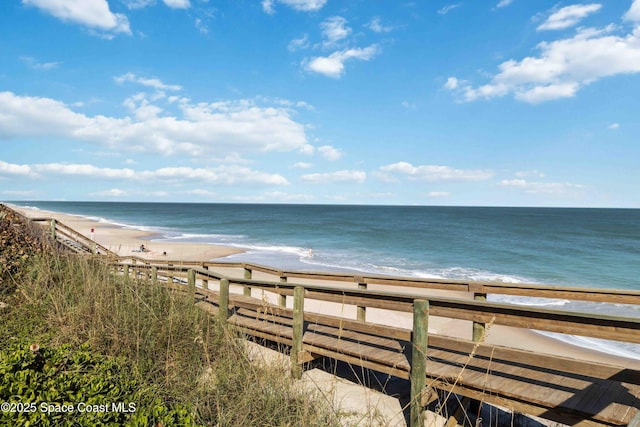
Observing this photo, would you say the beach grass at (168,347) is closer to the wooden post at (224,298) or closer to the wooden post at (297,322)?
the wooden post at (224,298)

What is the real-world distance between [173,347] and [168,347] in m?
0.24

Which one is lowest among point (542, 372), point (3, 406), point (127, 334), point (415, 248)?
point (415, 248)

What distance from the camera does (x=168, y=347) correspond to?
390cm

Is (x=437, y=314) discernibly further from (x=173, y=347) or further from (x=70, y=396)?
(x=70, y=396)

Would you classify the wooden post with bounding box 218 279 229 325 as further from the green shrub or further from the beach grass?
the green shrub

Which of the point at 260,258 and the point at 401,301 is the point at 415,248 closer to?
the point at 260,258

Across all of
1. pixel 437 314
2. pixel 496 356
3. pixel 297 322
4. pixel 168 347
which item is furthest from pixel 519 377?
pixel 168 347

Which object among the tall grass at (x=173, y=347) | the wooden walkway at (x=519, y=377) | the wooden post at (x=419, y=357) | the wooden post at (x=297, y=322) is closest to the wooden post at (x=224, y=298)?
the tall grass at (x=173, y=347)

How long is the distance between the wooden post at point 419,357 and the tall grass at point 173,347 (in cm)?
95

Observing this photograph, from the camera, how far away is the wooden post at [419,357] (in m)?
3.61

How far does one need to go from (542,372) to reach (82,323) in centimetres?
496

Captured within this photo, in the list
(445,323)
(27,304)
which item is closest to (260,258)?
(445,323)

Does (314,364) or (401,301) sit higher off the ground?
(401,301)

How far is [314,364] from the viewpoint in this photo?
5.58m
